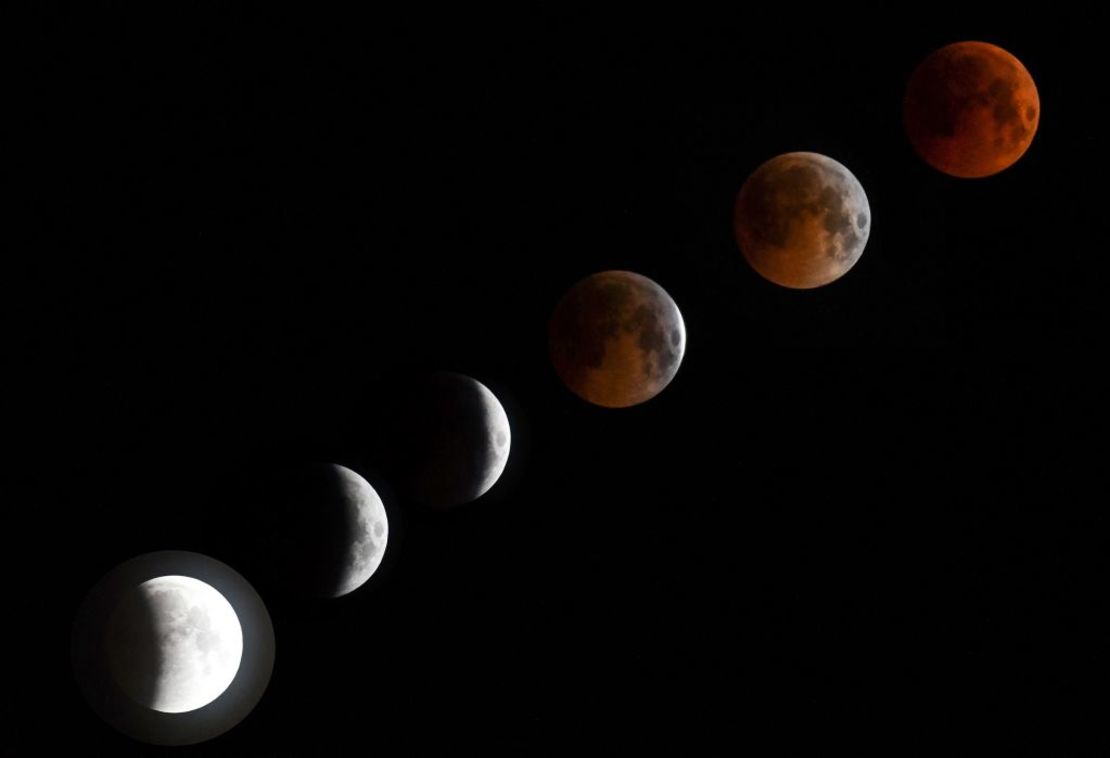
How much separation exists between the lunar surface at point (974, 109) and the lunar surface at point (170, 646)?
3.43m

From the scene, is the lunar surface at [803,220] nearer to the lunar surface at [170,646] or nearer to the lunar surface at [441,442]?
the lunar surface at [441,442]

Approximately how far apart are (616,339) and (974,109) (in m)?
1.72

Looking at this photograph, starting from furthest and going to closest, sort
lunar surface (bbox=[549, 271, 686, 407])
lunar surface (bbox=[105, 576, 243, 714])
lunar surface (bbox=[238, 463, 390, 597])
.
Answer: lunar surface (bbox=[549, 271, 686, 407]) → lunar surface (bbox=[238, 463, 390, 597]) → lunar surface (bbox=[105, 576, 243, 714])

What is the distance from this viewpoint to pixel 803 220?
510cm

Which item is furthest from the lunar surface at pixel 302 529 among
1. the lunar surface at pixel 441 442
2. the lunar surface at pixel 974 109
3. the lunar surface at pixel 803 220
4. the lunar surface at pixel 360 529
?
the lunar surface at pixel 974 109

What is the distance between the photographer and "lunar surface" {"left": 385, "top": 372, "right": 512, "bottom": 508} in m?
5.16

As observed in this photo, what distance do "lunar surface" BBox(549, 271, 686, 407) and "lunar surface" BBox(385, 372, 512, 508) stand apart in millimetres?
410

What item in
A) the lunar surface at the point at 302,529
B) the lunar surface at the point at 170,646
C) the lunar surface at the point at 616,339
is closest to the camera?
the lunar surface at the point at 170,646

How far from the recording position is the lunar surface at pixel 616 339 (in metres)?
5.16

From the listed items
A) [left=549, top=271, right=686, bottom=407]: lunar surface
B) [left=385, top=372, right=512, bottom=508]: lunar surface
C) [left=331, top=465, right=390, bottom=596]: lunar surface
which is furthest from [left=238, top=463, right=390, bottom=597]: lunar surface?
[left=549, top=271, right=686, bottom=407]: lunar surface

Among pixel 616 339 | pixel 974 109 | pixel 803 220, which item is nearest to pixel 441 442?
pixel 616 339

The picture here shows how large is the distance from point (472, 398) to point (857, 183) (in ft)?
5.87

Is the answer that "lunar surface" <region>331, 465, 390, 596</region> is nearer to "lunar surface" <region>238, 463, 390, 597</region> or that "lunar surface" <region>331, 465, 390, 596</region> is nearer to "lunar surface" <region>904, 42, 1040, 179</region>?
"lunar surface" <region>238, 463, 390, 597</region>

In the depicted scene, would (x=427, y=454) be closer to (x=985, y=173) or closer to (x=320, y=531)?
(x=320, y=531)
